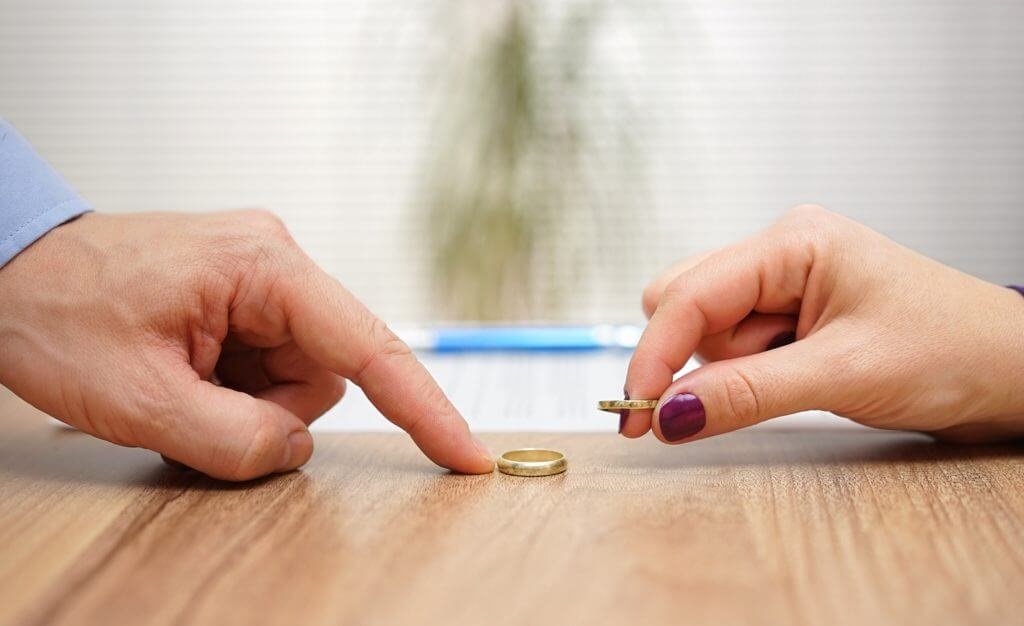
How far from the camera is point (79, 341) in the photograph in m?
0.63

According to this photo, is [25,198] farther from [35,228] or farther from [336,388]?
[336,388]

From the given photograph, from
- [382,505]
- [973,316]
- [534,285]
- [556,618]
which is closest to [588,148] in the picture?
[534,285]

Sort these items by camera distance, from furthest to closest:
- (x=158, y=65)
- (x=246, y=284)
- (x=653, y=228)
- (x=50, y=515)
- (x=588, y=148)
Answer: (x=158, y=65) → (x=653, y=228) → (x=588, y=148) → (x=246, y=284) → (x=50, y=515)

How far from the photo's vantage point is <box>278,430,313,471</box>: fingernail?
664 millimetres

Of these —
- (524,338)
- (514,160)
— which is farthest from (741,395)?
(514,160)

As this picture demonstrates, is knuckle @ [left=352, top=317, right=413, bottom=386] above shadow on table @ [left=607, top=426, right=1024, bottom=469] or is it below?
above

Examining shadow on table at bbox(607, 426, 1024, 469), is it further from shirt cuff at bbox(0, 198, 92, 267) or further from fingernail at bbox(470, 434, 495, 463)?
shirt cuff at bbox(0, 198, 92, 267)

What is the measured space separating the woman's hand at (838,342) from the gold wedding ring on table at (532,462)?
6 cm

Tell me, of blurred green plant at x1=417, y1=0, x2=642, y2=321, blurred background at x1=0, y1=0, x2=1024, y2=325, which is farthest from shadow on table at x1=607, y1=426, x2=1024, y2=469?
blurred background at x1=0, y1=0, x2=1024, y2=325

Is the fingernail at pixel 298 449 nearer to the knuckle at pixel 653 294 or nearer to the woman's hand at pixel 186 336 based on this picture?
the woman's hand at pixel 186 336

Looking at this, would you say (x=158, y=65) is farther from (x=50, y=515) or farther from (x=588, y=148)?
(x=50, y=515)

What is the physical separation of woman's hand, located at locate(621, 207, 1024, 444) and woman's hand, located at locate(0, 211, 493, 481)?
6.1 inches

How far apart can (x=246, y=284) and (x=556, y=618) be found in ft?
1.19

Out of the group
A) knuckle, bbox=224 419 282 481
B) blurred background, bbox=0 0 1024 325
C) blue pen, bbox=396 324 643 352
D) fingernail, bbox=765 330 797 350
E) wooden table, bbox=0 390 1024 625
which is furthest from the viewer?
blurred background, bbox=0 0 1024 325
